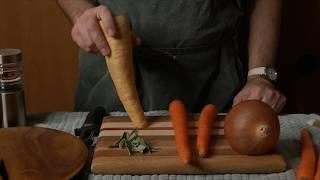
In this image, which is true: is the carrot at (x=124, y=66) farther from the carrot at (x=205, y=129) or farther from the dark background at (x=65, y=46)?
the dark background at (x=65, y=46)

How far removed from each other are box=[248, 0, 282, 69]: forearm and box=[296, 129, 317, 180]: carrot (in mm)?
382

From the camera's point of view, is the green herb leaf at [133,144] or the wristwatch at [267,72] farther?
the wristwatch at [267,72]

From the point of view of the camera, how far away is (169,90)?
4.45ft

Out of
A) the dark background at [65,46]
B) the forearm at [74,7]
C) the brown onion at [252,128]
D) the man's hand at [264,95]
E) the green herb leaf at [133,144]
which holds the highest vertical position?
the forearm at [74,7]

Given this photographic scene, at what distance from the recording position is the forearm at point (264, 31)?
138 centimetres

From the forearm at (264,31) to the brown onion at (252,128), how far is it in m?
0.46

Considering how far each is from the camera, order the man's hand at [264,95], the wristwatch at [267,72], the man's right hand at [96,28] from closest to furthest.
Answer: the man's right hand at [96,28]
the man's hand at [264,95]
the wristwatch at [267,72]

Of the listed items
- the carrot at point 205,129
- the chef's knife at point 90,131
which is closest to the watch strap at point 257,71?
the carrot at point 205,129

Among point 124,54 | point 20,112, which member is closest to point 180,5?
point 124,54

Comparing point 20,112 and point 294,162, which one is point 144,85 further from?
point 294,162

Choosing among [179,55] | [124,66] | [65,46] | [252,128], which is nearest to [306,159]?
[252,128]

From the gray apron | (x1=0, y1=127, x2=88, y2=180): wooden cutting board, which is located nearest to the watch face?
the gray apron

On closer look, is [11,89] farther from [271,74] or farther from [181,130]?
[271,74]

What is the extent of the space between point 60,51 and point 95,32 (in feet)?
2.74
